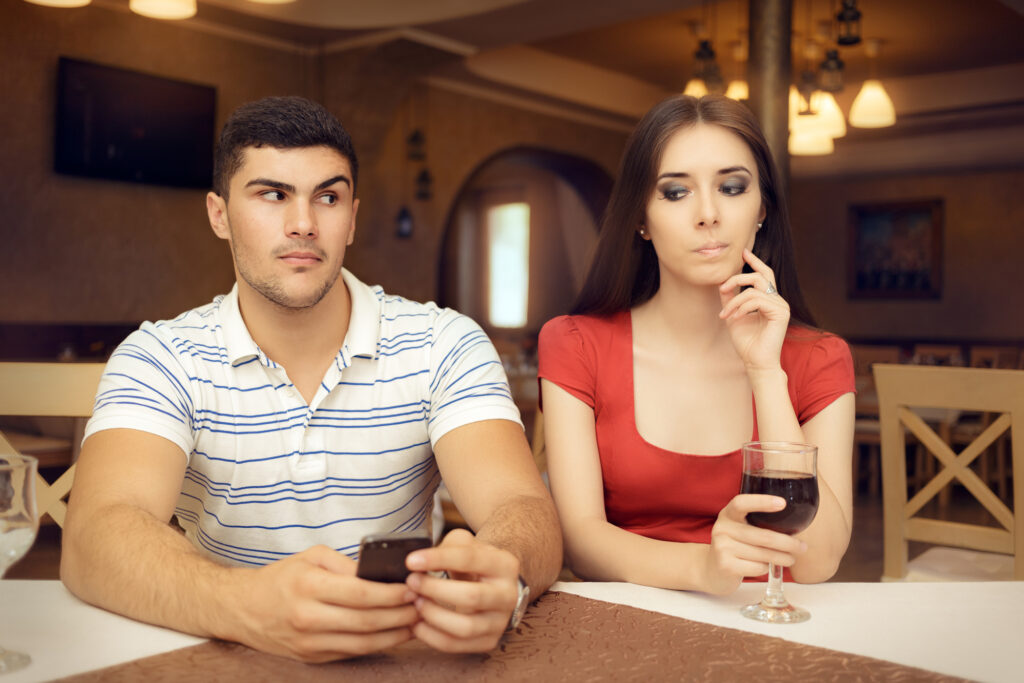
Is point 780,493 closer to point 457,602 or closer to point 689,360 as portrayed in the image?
point 457,602

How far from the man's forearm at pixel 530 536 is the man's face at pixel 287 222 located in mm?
533

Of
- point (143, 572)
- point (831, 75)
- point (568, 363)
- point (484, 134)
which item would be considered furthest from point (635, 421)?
point (484, 134)

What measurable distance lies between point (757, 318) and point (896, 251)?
Result: 9.91 m

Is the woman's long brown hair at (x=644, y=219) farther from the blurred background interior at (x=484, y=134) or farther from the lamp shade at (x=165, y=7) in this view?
the lamp shade at (x=165, y=7)

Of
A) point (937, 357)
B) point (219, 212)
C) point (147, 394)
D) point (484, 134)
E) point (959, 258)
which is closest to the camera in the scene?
point (147, 394)

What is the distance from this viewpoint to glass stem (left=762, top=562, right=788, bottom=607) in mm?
1146

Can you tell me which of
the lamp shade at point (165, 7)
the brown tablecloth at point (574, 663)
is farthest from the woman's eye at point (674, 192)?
the lamp shade at point (165, 7)

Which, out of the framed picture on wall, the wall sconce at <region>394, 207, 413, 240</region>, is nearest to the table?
the wall sconce at <region>394, 207, 413, 240</region>

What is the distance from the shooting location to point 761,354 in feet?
5.37

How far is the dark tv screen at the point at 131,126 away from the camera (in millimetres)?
5785

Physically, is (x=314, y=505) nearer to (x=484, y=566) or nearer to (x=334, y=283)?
(x=334, y=283)

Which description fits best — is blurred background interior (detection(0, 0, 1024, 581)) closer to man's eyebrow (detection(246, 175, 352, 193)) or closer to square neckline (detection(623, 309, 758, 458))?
square neckline (detection(623, 309, 758, 458))

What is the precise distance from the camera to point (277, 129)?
1550 millimetres

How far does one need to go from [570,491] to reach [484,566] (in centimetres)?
65
